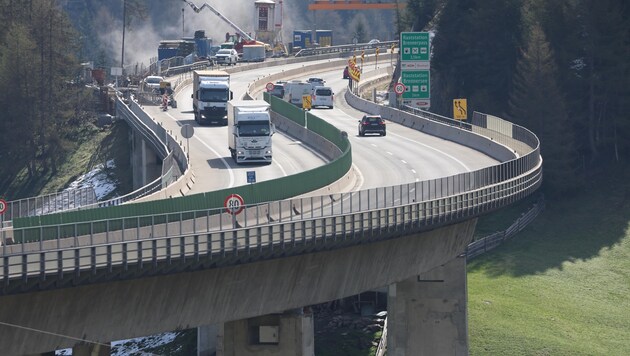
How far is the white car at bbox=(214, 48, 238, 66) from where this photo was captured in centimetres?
16565

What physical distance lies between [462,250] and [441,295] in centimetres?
251

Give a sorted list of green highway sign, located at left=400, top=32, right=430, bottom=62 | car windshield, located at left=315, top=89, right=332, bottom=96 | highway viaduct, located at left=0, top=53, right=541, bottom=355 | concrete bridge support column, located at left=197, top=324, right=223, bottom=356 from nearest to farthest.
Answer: highway viaduct, located at left=0, top=53, right=541, bottom=355, concrete bridge support column, located at left=197, top=324, right=223, bottom=356, green highway sign, located at left=400, top=32, right=430, bottom=62, car windshield, located at left=315, top=89, right=332, bottom=96

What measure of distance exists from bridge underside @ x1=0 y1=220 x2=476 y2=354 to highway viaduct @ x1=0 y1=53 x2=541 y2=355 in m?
0.04

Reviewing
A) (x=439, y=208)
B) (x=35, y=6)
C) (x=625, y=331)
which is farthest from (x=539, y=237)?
(x=35, y=6)

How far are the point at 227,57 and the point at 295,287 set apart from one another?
11284 centimetres

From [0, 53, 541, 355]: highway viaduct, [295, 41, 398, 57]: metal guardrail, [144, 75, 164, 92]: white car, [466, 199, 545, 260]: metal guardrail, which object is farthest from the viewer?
[295, 41, 398, 57]: metal guardrail

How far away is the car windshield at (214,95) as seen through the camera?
340 ft

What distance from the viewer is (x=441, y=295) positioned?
219 ft

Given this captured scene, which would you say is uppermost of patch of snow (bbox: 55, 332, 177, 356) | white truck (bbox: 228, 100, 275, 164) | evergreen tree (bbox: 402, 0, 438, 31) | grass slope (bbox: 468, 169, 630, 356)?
evergreen tree (bbox: 402, 0, 438, 31)

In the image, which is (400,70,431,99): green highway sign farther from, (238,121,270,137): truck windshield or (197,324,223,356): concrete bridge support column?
(197,324,223,356): concrete bridge support column

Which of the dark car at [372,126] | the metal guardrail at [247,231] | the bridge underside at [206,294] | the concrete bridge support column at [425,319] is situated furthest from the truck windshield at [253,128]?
the bridge underside at [206,294]

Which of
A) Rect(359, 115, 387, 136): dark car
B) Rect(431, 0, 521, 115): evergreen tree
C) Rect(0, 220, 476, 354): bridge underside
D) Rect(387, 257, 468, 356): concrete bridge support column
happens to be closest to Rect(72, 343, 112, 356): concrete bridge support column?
Rect(0, 220, 476, 354): bridge underside

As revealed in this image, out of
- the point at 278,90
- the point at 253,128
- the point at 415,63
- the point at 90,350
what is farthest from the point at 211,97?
the point at 90,350

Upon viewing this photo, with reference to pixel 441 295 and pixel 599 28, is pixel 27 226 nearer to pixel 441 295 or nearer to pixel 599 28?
pixel 441 295
